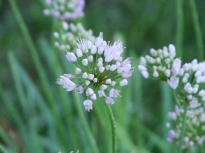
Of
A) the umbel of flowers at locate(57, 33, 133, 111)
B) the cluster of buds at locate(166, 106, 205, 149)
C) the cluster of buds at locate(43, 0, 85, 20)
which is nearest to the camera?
the umbel of flowers at locate(57, 33, 133, 111)

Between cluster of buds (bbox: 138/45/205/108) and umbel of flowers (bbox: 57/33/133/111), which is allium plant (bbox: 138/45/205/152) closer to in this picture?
cluster of buds (bbox: 138/45/205/108)

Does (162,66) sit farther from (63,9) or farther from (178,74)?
(63,9)

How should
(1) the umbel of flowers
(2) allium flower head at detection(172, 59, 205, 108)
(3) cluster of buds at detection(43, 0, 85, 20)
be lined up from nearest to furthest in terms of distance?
(1) the umbel of flowers → (2) allium flower head at detection(172, 59, 205, 108) → (3) cluster of buds at detection(43, 0, 85, 20)

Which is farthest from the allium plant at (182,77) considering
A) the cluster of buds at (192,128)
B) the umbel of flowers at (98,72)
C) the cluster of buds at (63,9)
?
the cluster of buds at (63,9)

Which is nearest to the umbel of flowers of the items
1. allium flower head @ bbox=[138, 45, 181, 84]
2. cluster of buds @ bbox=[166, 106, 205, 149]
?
allium flower head @ bbox=[138, 45, 181, 84]

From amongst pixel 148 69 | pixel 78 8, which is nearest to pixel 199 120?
pixel 148 69

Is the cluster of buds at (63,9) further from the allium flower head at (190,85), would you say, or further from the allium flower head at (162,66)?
the allium flower head at (190,85)
